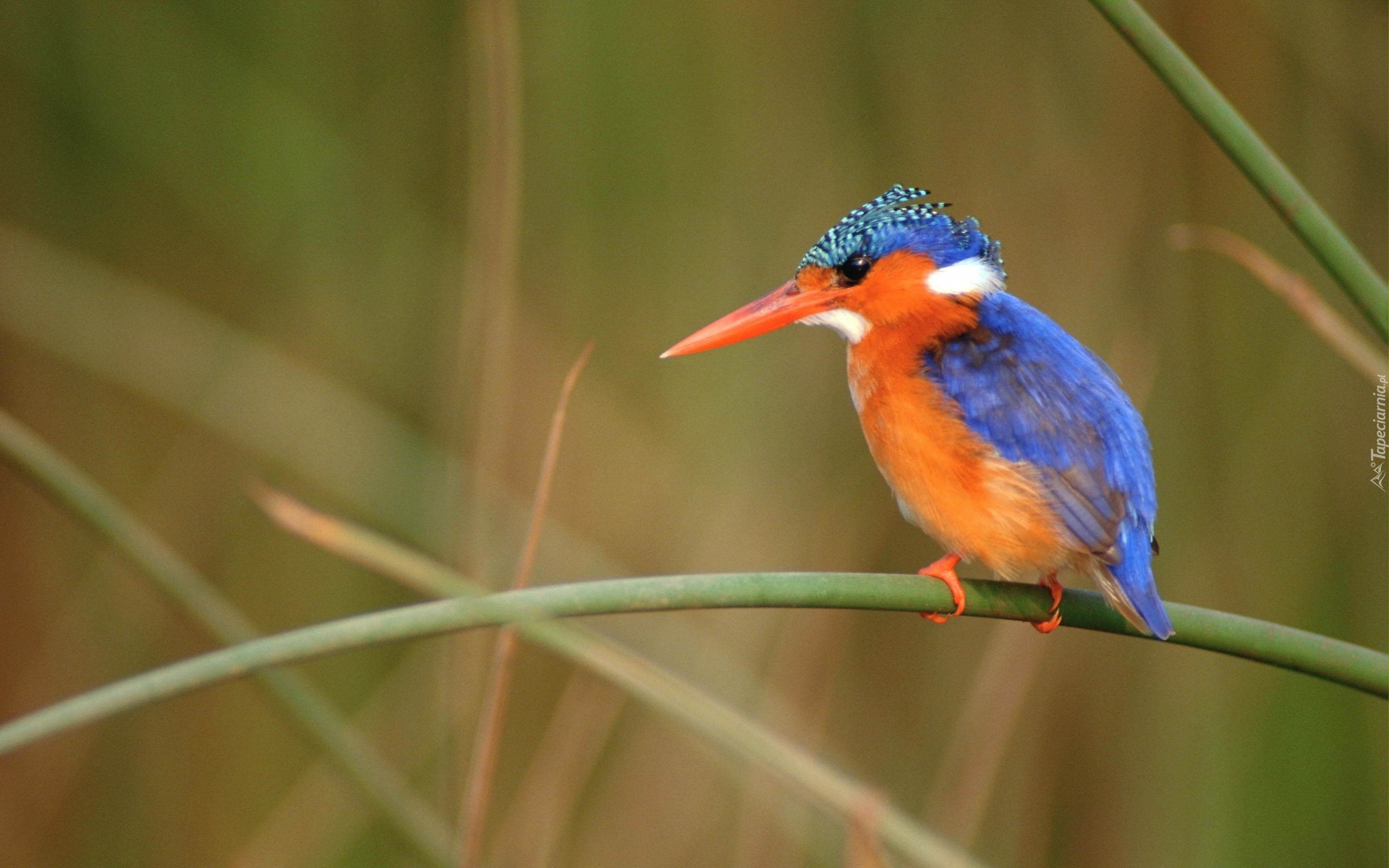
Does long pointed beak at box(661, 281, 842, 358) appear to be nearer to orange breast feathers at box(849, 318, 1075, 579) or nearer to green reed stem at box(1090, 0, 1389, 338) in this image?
orange breast feathers at box(849, 318, 1075, 579)

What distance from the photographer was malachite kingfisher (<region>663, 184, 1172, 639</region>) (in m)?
1.33

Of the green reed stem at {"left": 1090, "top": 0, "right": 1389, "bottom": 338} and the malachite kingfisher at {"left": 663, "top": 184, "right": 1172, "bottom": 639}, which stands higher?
the green reed stem at {"left": 1090, "top": 0, "right": 1389, "bottom": 338}

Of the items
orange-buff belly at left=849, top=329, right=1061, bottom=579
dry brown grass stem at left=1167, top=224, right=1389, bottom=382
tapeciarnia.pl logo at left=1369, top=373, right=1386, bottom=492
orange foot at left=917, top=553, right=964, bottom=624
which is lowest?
orange foot at left=917, top=553, right=964, bottom=624

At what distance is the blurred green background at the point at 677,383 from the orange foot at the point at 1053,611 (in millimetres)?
515

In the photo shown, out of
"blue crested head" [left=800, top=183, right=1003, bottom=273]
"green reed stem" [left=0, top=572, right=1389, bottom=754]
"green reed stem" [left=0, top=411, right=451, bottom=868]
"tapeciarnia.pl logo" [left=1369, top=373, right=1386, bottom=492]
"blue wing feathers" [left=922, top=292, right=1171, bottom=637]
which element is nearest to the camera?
"green reed stem" [left=0, top=572, right=1389, bottom=754]

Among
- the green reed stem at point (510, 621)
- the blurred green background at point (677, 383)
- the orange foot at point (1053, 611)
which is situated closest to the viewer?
the green reed stem at point (510, 621)

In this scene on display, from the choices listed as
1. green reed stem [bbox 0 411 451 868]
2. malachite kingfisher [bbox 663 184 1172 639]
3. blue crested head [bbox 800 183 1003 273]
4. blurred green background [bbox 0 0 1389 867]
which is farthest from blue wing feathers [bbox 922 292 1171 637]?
green reed stem [bbox 0 411 451 868]

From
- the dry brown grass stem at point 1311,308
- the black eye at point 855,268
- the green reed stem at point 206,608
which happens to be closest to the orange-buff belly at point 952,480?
the black eye at point 855,268

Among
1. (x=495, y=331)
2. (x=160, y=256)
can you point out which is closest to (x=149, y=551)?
(x=495, y=331)

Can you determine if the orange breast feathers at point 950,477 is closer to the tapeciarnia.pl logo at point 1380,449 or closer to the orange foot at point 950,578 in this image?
the orange foot at point 950,578

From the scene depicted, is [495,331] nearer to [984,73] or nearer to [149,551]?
[149,551]

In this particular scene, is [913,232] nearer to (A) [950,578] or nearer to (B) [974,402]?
(B) [974,402]

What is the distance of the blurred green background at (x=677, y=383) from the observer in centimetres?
198

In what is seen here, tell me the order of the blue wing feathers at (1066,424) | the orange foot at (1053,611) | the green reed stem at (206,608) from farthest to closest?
the blue wing feathers at (1066,424) → the orange foot at (1053,611) → the green reed stem at (206,608)
